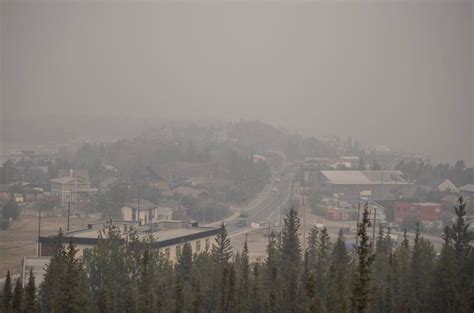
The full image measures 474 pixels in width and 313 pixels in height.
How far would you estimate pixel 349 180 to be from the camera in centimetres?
3275

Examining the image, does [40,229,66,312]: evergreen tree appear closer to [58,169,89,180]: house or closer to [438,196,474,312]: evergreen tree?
[438,196,474,312]: evergreen tree

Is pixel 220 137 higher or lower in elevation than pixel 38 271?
higher

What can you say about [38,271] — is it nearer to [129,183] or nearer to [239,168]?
[129,183]

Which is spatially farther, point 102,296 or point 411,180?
point 411,180

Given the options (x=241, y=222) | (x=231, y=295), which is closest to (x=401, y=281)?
(x=231, y=295)

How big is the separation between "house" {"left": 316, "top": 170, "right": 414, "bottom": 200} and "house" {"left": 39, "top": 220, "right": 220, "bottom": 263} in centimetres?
1381

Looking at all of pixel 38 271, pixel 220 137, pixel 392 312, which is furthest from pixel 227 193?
pixel 220 137

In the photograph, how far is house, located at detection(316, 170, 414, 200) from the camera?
3177 centimetres

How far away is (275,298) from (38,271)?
573 cm

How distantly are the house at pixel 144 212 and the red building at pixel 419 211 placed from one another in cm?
835

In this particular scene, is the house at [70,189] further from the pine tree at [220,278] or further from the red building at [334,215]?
the pine tree at [220,278]

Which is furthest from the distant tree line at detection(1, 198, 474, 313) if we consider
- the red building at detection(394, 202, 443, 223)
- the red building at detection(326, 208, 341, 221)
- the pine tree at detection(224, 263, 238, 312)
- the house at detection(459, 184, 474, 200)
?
the house at detection(459, 184, 474, 200)

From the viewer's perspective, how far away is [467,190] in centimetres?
3228

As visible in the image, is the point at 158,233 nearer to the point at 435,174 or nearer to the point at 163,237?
the point at 163,237
